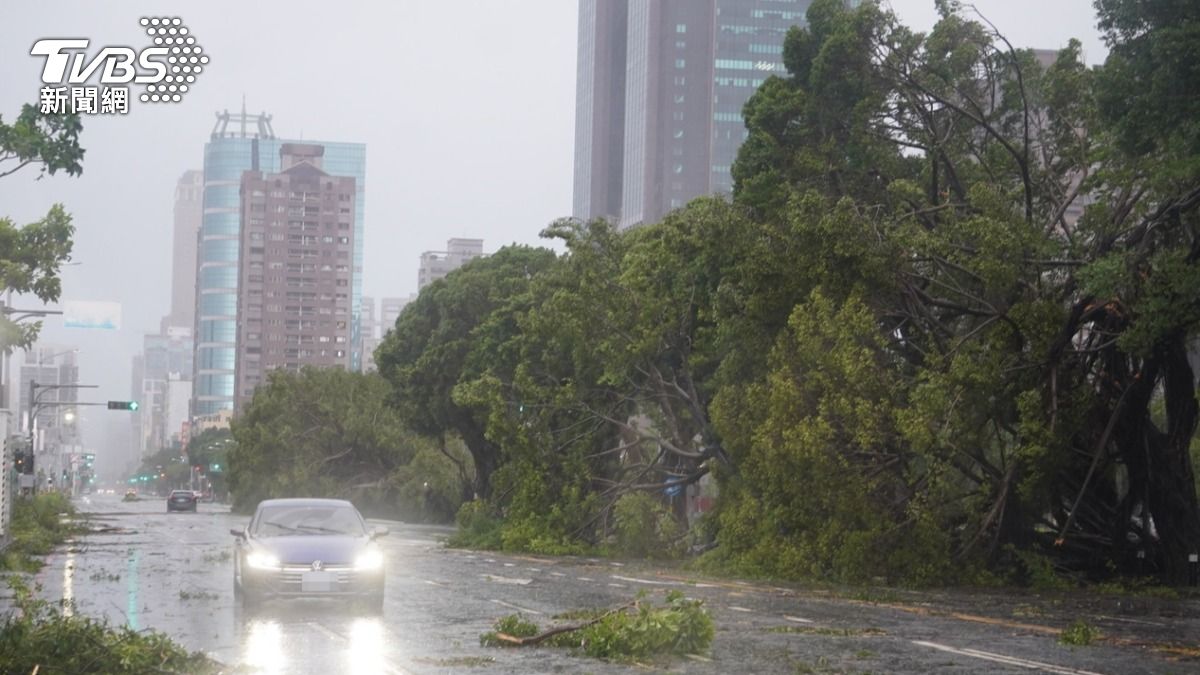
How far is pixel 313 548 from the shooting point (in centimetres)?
2005

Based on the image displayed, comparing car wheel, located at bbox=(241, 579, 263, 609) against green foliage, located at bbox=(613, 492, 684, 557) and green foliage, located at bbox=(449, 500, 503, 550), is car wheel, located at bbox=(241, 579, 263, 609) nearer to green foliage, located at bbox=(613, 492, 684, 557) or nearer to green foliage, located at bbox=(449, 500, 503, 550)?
green foliage, located at bbox=(613, 492, 684, 557)

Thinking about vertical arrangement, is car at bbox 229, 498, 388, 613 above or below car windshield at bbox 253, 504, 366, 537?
below

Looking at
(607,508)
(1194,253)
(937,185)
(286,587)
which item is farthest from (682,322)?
(286,587)

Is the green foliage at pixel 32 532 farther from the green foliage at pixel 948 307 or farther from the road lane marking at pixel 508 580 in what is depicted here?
the green foliage at pixel 948 307

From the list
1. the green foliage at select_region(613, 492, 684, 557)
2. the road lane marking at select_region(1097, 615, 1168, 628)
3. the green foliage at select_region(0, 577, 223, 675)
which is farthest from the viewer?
the green foliage at select_region(613, 492, 684, 557)

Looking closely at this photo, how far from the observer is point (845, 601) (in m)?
22.8

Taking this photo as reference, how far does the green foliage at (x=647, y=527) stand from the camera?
37.9m

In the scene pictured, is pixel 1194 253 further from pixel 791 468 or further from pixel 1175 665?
pixel 1175 665

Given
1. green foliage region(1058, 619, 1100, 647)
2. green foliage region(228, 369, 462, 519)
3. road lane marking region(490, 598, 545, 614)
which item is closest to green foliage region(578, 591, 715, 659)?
green foliage region(1058, 619, 1100, 647)

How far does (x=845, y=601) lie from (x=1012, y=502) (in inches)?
297

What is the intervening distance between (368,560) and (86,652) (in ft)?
22.3

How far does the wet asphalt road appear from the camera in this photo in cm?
1393

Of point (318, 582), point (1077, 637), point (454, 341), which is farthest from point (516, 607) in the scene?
point (454, 341)

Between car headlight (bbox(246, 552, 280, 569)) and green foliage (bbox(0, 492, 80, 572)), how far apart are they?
10.9 m
